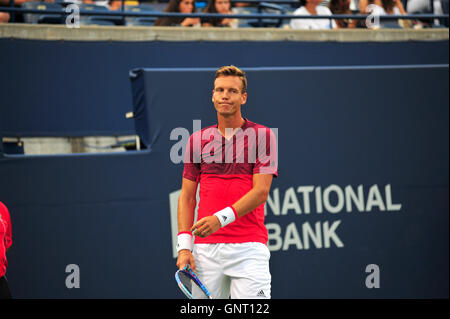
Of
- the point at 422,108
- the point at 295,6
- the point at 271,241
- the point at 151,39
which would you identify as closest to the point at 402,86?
the point at 422,108

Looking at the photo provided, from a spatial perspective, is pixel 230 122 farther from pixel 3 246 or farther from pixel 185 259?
pixel 3 246

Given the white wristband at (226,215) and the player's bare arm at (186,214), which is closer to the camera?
the white wristband at (226,215)

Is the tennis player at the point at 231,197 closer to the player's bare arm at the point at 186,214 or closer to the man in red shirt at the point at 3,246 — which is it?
the player's bare arm at the point at 186,214

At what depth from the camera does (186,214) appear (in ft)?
14.5

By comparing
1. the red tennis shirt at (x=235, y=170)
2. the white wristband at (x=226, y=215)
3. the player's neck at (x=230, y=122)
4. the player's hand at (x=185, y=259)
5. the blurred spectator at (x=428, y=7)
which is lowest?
the player's hand at (x=185, y=259)

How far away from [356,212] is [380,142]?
2.80 ft

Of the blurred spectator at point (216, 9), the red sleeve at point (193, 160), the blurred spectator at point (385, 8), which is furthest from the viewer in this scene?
the blurred spectator at point (385, 8)

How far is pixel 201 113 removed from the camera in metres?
7.14

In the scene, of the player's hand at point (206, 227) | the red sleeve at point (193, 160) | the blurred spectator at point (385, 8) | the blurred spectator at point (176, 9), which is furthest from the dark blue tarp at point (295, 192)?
the player's hand at point (206, 227)

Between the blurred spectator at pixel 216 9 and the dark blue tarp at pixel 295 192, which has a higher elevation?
the blurred spectator at pixel 216 9

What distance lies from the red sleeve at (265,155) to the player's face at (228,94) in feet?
0.81

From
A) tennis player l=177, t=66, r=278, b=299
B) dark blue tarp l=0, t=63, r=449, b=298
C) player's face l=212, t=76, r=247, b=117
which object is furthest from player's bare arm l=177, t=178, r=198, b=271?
dark blue tarp l=0, t=63, r=449, b=298

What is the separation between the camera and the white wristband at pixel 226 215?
416 cm
